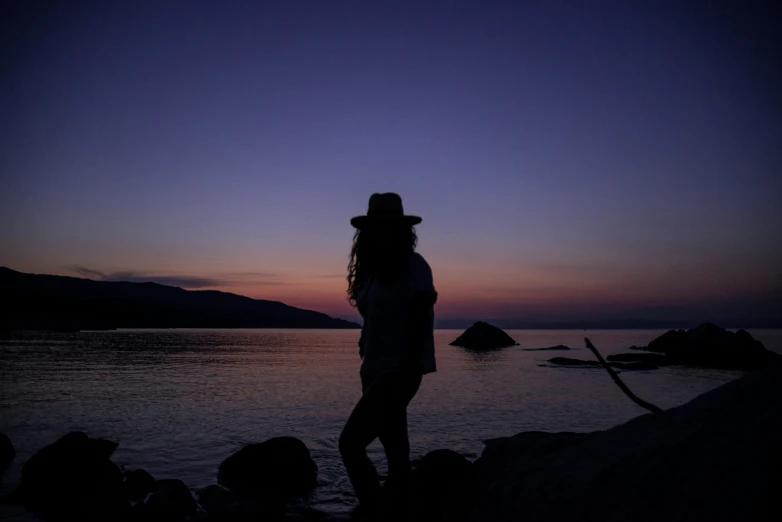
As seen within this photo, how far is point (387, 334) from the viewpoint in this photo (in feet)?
11.1

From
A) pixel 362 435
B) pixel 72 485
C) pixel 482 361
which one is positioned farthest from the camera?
pixel 482 361

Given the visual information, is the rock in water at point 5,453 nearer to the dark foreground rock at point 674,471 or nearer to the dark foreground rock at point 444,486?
the dark foreground rock at point 444,486

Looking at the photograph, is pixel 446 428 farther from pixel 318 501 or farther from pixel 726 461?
pixel 726 461

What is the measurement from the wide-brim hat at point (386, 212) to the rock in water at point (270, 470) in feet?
19.2

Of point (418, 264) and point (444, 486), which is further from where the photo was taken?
point (444, 486)

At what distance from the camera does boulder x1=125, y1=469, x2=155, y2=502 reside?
7070mm

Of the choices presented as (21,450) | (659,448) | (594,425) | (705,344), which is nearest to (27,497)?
(21,450)

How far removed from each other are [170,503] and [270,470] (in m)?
1.85

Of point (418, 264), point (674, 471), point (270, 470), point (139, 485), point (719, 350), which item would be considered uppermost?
point (418, 264)

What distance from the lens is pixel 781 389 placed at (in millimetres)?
3623

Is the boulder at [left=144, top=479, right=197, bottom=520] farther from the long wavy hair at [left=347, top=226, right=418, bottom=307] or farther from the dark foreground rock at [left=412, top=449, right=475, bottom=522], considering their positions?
the long wavy hair at [left=347, top=226, right=418, bottom=307]

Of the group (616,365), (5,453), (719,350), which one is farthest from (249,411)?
(719,350)

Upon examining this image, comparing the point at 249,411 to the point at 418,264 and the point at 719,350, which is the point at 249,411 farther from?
the point at 719,350

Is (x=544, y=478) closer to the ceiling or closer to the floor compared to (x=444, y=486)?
closer to the ceiling
